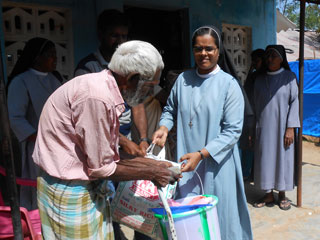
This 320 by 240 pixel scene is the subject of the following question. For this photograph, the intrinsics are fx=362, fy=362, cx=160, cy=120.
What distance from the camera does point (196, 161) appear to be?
8.50 feet

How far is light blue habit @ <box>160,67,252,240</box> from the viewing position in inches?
108

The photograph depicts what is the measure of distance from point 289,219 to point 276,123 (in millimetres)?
1160

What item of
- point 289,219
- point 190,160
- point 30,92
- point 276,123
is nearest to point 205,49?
point 190,160

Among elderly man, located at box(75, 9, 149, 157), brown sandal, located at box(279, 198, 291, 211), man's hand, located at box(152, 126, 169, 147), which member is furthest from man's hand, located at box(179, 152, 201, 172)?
brown sandal, located at box(279, 198, 291, 211)

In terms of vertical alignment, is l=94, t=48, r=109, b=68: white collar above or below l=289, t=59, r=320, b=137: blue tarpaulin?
above

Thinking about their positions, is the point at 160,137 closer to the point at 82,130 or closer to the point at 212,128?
the point at 212,128

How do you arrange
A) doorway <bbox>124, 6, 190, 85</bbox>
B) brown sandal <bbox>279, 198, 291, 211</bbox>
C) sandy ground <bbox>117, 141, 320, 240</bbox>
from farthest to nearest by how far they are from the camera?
doorway <bbox>124, 6, 190, 85</bbox>
brown sandal <bbox>279, 198, 291, 211</bbox>
sandy ground <bbox>117, 141, 320, 240</bbox>

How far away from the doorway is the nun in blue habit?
242 cm

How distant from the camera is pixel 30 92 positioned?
10.5ft

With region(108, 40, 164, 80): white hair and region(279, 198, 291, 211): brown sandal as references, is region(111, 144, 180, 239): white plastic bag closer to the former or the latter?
region(108, 40, 164, 80): white hair

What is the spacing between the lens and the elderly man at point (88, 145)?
5.42 feet

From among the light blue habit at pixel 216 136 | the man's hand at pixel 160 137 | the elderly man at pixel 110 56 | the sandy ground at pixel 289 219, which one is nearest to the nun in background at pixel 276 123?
the sandy ground at pixel 289 219

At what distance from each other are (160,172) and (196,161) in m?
0.73

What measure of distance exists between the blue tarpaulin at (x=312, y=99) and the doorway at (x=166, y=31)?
5.17 metres
